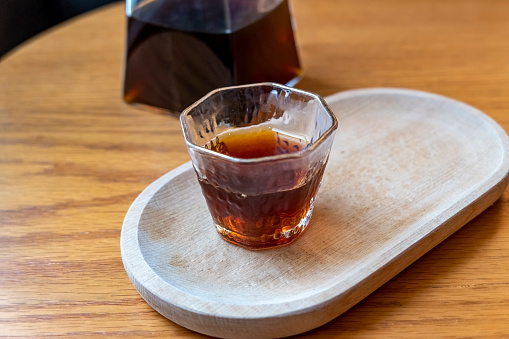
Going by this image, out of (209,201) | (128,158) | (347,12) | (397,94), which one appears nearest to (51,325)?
(209,201)

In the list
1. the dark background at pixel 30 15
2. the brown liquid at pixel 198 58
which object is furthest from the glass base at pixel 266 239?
the dark background at pixel 30 15

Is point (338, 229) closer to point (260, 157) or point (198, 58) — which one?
point (260, 157)

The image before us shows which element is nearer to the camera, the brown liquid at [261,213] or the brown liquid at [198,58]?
the brown liquid at [261,213]

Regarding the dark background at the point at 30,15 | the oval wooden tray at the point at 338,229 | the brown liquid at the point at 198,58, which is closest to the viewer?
the oval wooden tray at the point at 338,229

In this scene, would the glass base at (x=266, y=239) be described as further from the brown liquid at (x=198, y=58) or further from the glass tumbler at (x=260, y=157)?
the brown liquid at (x=198, y=58)

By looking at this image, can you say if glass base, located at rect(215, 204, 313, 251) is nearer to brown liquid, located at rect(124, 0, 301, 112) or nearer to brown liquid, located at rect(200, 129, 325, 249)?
brown liquid, located at rect(200, 129, 325, 249)

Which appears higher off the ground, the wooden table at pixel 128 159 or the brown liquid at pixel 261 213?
the brown liquid at pixel 261 213
